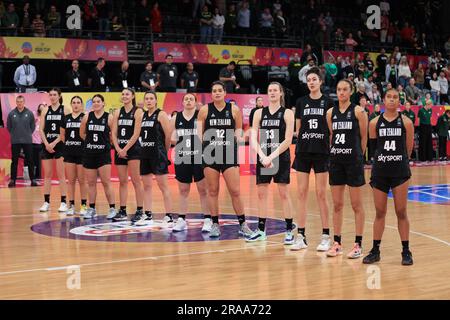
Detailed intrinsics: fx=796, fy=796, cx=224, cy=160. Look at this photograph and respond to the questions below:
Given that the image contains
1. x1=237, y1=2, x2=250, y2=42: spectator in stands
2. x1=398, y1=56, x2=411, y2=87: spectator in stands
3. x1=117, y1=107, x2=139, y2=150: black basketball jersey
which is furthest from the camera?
x1=398, y1=56, x2=411, y2=87: spectator in stands

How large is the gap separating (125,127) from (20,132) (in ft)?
25.8

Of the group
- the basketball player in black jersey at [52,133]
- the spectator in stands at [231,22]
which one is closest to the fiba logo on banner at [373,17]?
the spectator in stands at [231,22]

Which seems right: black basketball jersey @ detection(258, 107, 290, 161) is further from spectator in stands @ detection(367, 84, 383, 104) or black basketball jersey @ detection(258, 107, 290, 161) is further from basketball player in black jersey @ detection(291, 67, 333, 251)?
spectator in stands @ detection(367, 84, 383, 104)

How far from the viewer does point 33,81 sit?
2252 centimetres

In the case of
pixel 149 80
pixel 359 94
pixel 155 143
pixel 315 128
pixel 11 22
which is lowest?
pixel 155 143

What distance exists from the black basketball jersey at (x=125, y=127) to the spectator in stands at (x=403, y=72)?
19.5 meters

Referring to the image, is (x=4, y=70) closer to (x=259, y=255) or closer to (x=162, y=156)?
(x=162, y=156)

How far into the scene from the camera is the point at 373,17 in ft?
116

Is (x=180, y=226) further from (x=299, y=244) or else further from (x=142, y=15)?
(x=142, y=15)

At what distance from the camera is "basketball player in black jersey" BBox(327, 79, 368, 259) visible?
977 cm

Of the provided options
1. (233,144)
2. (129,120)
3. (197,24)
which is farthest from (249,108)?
(233,144)

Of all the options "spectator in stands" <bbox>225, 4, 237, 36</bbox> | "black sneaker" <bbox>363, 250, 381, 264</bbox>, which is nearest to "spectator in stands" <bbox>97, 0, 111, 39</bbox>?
"spectator in stands" <bbox>225, 4, 237, 36</bbox>

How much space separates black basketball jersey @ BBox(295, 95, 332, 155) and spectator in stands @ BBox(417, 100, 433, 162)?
746 inches

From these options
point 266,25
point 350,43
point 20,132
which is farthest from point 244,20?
point 20,132
